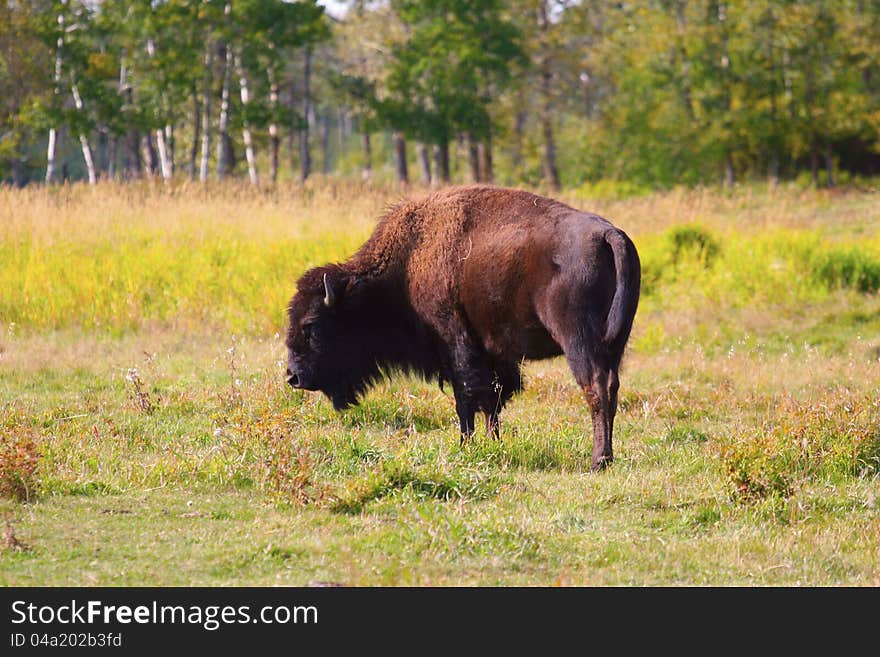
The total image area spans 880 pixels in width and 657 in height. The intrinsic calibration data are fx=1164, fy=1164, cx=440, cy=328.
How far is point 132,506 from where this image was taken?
6.10 metres

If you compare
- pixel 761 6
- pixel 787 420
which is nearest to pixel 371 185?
pixel 761 6

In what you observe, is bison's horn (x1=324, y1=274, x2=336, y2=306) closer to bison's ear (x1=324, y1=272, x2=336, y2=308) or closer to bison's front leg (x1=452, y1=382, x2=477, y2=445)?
bison's ear (x1=324, y1=272, x2=336, y2=308)

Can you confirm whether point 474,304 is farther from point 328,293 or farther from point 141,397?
point 141,397

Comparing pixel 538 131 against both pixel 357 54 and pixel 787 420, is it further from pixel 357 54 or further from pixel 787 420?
pixel 787 420

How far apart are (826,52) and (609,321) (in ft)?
116

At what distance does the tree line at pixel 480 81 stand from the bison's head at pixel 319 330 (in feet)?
79.2

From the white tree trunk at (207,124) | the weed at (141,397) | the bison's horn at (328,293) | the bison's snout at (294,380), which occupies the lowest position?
the weed at (141,397)

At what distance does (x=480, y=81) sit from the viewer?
3803 cm

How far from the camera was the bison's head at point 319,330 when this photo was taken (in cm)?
828

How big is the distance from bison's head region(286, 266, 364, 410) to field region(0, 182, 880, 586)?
1.15 feet

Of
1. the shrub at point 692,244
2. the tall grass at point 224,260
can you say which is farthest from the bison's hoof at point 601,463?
the shrub at point 692,244

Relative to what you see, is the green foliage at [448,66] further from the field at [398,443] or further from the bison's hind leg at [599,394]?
the bison's hind leg at [599,394]

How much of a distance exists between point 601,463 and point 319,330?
7.73ft
